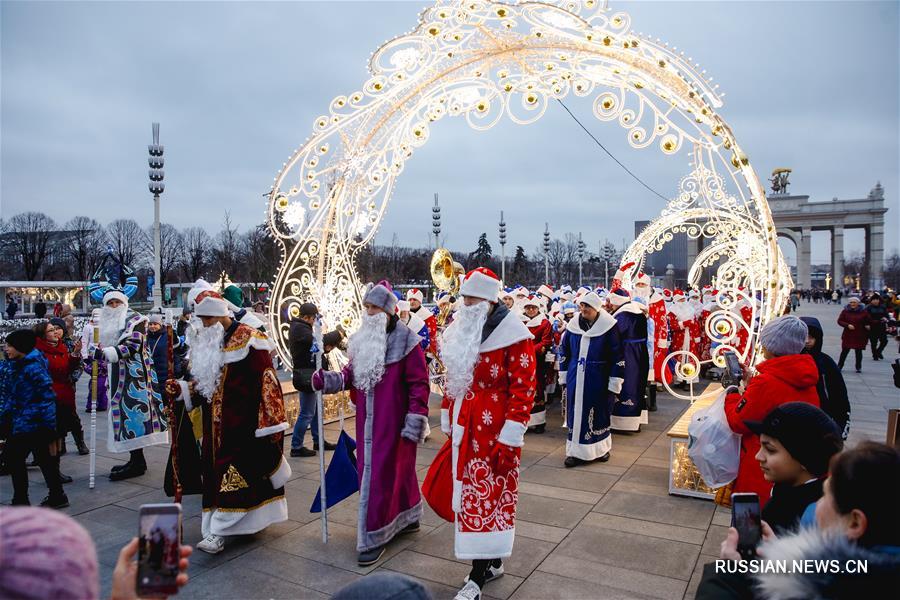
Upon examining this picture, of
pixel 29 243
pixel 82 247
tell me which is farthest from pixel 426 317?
pixel 29 243

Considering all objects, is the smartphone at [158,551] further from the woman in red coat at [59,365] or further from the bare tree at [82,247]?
the bare tree at [82,247]

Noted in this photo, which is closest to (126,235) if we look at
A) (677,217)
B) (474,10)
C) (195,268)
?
(195,268)

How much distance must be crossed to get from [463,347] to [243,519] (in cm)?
216

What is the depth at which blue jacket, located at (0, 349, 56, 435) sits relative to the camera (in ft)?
16.7

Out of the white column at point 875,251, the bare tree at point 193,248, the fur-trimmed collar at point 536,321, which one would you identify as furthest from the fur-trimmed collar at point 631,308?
the white column at point 875,251

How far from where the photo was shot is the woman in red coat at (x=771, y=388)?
308 centimetres

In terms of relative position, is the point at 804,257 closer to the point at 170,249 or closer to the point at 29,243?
the point at 170,249

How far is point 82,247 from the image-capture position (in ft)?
149

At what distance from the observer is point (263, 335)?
15.3 ft

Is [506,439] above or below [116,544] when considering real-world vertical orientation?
above

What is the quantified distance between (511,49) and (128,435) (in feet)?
19.6

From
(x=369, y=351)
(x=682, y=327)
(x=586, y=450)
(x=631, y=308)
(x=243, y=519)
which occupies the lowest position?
(x=586, y=450)

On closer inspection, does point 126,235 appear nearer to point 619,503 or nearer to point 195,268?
point 195,268

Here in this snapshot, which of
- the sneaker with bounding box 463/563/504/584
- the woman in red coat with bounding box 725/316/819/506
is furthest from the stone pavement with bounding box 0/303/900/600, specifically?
the woman in red coat with bounding box 725/316/819/506
